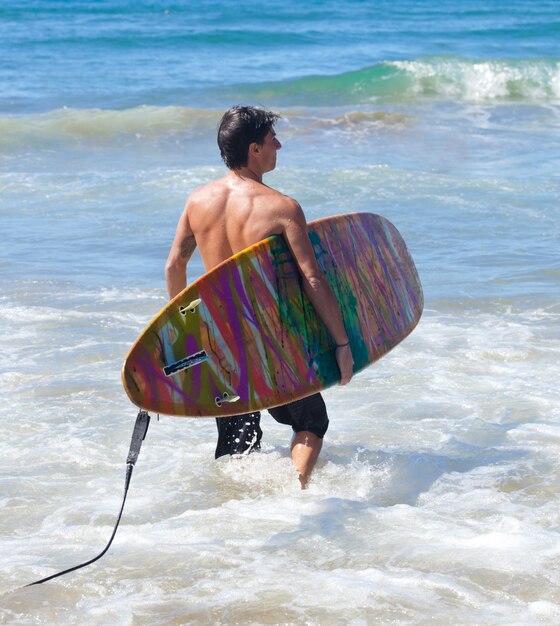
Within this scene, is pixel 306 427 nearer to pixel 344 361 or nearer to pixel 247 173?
pixel 344 361

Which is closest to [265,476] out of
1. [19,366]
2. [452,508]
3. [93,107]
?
[452,508]

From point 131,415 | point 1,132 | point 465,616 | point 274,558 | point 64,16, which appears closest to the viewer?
point 465,616

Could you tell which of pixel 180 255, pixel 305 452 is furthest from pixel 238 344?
pixel 305 452

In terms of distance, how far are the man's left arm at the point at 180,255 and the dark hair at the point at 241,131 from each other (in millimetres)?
296

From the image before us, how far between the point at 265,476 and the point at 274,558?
787mm

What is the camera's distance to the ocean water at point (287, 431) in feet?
10.5

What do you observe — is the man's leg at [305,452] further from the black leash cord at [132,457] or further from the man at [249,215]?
the black leash cord at [132,457]

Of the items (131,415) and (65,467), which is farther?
(131,415)

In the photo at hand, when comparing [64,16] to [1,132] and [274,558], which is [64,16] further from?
[274,558]

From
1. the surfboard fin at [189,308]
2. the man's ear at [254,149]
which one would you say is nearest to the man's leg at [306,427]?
the surfboard fin at [189,308]

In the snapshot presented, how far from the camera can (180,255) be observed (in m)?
3.91

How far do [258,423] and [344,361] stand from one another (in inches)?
23.8

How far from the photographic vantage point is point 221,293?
12.0 ft

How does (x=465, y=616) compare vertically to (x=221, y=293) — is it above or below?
below
